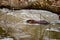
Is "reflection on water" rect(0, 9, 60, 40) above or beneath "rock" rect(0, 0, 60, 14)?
beneath

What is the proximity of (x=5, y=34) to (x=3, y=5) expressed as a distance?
0.43m

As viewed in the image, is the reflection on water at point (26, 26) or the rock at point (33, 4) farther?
the rock at point (33, 4)

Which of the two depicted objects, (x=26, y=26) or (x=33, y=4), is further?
(x=33, y=4)

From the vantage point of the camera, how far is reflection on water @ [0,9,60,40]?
1352 millimetres

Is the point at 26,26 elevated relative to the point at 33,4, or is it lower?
lower

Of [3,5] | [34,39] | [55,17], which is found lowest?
[34,39]

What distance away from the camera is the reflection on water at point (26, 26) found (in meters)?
1.35

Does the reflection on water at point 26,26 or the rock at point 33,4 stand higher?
the rock at point 33,4

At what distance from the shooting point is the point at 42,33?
138 cm

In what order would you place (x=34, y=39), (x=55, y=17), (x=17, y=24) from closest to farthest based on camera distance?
(x=34, y=39), (x=17, y=24), (x=55, y=17)

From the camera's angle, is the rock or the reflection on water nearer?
the reflection on water

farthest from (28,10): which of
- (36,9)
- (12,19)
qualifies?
(12,19)

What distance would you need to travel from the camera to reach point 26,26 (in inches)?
56.4

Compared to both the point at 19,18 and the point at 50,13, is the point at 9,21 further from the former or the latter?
the point at 50,13
